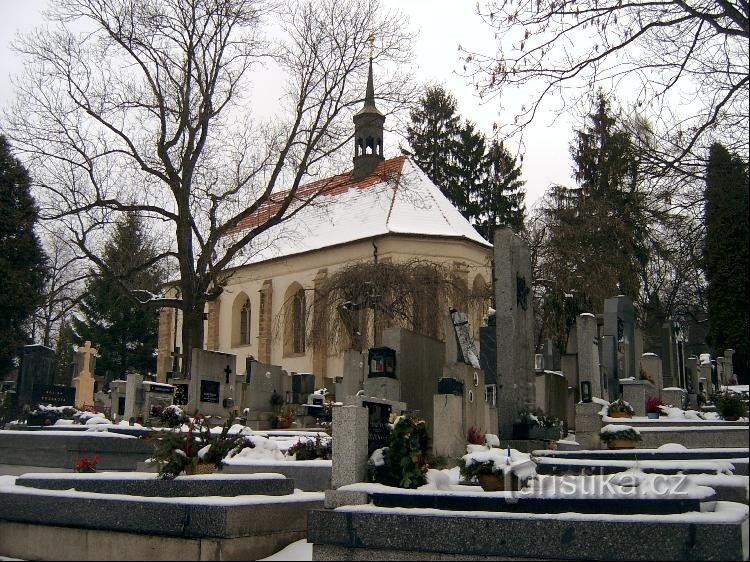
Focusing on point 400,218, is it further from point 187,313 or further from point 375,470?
point 375,470

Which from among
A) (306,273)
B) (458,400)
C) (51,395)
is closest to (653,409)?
(458,400)

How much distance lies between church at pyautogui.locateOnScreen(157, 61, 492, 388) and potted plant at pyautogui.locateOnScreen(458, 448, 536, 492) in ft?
69.8

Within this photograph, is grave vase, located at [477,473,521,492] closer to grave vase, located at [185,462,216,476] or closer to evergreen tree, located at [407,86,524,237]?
grave vase, located at [185,462,216,476]

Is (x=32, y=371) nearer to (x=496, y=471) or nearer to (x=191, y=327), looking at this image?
(x=191, y=327)

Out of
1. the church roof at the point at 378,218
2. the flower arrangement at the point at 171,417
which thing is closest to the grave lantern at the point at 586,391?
the flower arrangement at the point at 171,417

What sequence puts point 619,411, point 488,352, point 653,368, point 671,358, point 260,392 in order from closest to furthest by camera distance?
point 619,411
point 488,352
point 260,392
point 653,368
point 671,358

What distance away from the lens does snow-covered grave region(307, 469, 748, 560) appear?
5660mm

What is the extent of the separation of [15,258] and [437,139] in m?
25.4

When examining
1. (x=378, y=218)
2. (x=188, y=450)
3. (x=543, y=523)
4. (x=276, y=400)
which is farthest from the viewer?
(x=378, y=218)

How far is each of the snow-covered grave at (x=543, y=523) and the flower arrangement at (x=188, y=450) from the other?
1717 mm

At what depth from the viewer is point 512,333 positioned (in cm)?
1420

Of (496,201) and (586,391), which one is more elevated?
(496,201)

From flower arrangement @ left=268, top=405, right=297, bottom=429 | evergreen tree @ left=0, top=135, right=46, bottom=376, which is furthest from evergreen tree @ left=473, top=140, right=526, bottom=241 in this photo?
flower arrangement @ left=268, top=405, right=297, bottom=429

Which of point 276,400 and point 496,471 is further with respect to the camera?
point 276,400
